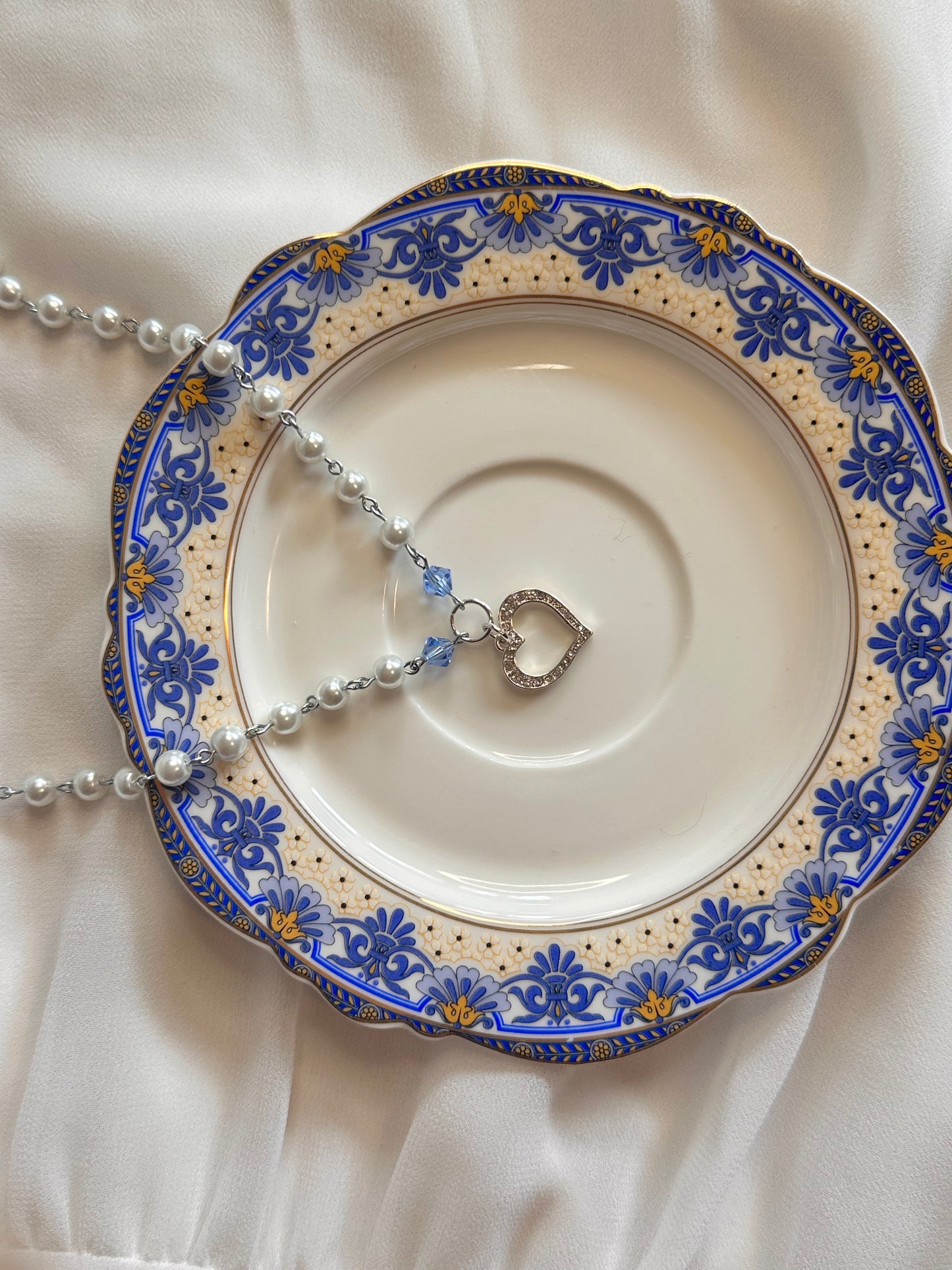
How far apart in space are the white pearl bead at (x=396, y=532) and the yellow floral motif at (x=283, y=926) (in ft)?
1.09

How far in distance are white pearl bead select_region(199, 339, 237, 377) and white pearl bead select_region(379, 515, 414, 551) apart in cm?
19

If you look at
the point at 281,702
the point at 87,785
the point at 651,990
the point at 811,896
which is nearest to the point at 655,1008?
the point at 651,990

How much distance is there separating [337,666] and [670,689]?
0.30m

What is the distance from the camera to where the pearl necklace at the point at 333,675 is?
73 cm

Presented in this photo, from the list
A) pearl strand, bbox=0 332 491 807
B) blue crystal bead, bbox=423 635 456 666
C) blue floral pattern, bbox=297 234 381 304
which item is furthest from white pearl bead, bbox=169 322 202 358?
blue crystal bead, bbox=423 635 456 666

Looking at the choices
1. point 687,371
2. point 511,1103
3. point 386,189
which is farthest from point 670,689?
point 386,189

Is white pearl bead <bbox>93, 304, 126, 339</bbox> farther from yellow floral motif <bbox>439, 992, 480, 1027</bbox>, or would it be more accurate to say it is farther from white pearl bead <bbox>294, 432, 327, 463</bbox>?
yellow floral motif <bbox>439, 992, 480, 1027</bbox>

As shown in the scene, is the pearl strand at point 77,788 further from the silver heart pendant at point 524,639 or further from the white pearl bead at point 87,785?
the silver heart pendant at point 524,639

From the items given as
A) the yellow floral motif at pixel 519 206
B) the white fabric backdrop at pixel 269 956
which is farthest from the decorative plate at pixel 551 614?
the white fabric backdrop at pixel 269 956

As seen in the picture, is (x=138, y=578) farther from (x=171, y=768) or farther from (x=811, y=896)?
(x=811, y=896)

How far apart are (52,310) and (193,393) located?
0.66 ft

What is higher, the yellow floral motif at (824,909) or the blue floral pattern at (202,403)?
the blue floral pattern at (202,403)

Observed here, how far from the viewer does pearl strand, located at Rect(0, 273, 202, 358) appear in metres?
0.79

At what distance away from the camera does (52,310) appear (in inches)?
31.8
